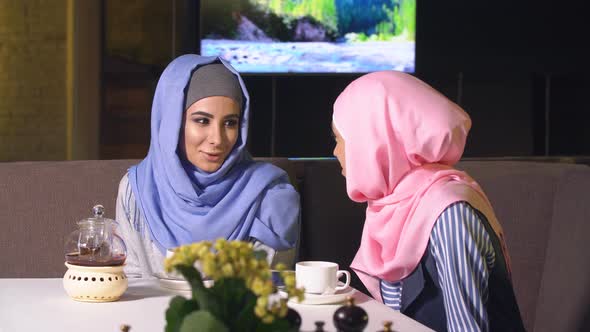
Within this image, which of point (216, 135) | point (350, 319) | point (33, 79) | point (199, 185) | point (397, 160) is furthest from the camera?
point (33, 79)

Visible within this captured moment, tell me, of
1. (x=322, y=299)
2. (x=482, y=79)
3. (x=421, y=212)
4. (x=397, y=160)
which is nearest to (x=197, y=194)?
(x=397, y=160)

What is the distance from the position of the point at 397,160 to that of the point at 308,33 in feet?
17.5

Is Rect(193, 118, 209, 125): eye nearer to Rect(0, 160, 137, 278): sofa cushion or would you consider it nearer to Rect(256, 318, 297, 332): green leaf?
Rect(0, 160, 137, 278): sofa cushion

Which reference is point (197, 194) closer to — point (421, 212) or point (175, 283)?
point (175, 283)

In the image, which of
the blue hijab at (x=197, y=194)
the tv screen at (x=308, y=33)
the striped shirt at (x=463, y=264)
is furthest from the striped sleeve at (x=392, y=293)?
the tv screen at (x=308, y=33)

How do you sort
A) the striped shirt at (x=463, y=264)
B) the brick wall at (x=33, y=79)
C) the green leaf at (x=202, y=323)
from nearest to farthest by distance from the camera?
1. the green leaf at (x=202, y=323)
2. the striped shirt at (x=463, y=264)
3. the brick wall at (x=33, y=79)

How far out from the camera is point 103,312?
177 cm

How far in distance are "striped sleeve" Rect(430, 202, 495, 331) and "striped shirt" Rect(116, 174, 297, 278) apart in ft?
2.50

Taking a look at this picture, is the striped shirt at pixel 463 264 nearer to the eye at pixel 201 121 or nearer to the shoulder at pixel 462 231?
the shoulder at pixel 462 231

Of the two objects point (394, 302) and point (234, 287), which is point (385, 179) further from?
point (234, 287)

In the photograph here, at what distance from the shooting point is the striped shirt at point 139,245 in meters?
2.67

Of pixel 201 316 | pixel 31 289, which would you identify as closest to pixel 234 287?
pixel 201 316

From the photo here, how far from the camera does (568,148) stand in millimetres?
7836

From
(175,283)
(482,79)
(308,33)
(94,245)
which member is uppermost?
(308,33)
